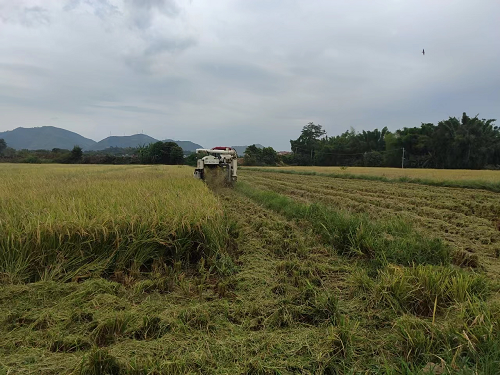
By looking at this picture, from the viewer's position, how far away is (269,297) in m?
2.82

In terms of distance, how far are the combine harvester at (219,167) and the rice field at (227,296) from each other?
7434 millimetres

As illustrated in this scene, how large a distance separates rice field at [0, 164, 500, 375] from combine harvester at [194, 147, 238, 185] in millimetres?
7434

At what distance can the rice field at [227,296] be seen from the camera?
1.85 meters

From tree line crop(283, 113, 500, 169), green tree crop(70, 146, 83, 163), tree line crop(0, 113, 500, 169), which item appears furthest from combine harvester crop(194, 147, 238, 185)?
green tree crop(70, 146, 83, 163)

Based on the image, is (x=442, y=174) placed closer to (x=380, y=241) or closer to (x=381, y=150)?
(x=380, y=241)

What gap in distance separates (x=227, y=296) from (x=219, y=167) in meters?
10.2

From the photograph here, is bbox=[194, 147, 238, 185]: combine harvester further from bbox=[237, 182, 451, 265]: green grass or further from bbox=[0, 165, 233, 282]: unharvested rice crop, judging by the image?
bbox=[0, 165, 233, 282]: unharvested rice crop

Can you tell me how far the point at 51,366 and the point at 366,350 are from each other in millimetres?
2240

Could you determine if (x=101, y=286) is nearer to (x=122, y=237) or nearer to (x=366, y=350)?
(x=122, y=237)

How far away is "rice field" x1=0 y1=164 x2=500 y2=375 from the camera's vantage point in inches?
72.9

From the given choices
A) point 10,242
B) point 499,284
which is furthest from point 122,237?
point 499,284

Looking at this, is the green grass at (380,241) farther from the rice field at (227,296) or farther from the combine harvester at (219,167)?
the combine harvester at (219,167)

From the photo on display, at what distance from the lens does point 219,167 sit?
1280 centimetres

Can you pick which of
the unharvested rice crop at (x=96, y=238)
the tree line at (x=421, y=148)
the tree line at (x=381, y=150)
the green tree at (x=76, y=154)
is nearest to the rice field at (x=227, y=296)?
the unharvested rice crop at (x=96, y=238)
